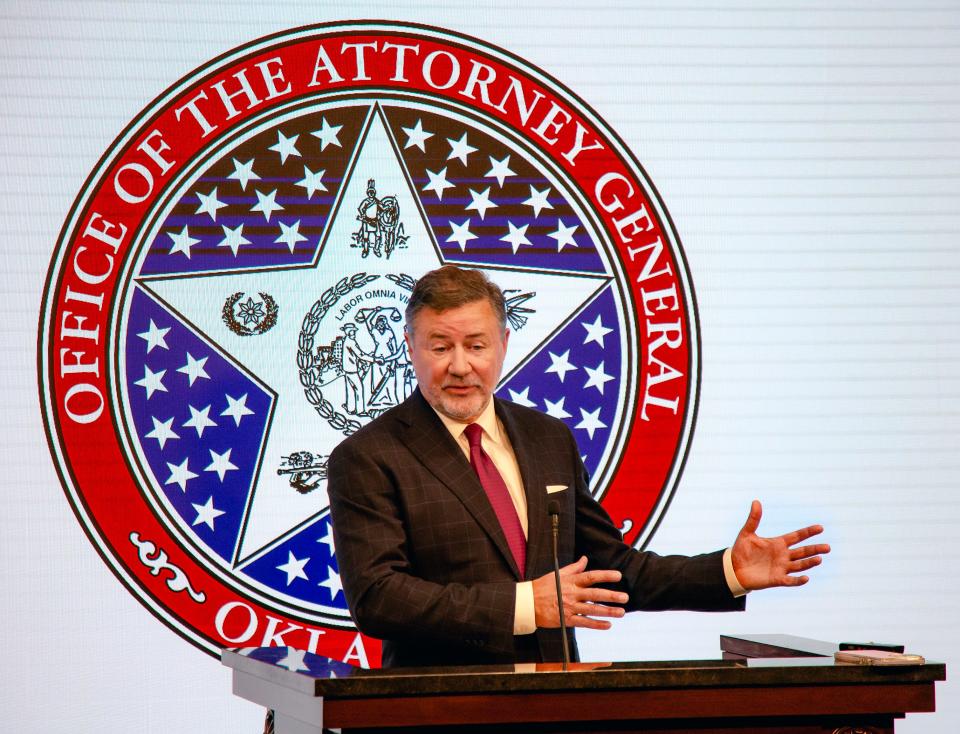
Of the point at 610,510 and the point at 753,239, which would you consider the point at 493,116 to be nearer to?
the point at 753,239

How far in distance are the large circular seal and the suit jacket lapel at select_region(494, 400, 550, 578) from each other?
3.37 ft

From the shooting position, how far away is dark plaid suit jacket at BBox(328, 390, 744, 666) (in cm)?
212

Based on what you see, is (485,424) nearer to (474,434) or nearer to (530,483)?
(474,434)

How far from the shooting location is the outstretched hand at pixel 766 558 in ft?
7.50

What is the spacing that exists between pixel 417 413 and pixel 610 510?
4.30ft

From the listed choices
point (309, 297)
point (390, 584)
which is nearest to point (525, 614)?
point (390, 584)

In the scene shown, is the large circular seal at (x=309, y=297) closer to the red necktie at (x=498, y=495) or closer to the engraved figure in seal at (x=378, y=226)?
the engraved figure in seal at (x=378, y=226)

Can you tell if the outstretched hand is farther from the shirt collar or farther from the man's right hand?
the shirt collar

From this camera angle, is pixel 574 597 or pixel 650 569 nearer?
pixel 574 597

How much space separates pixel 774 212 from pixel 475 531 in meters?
1.93

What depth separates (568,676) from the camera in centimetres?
179

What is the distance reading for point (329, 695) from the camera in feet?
5.56

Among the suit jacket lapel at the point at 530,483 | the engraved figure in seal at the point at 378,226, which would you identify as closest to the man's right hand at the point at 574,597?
the suit jacket lapel at the point at 530,483

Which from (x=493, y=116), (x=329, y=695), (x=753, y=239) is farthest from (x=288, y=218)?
(x=329, y=695)
